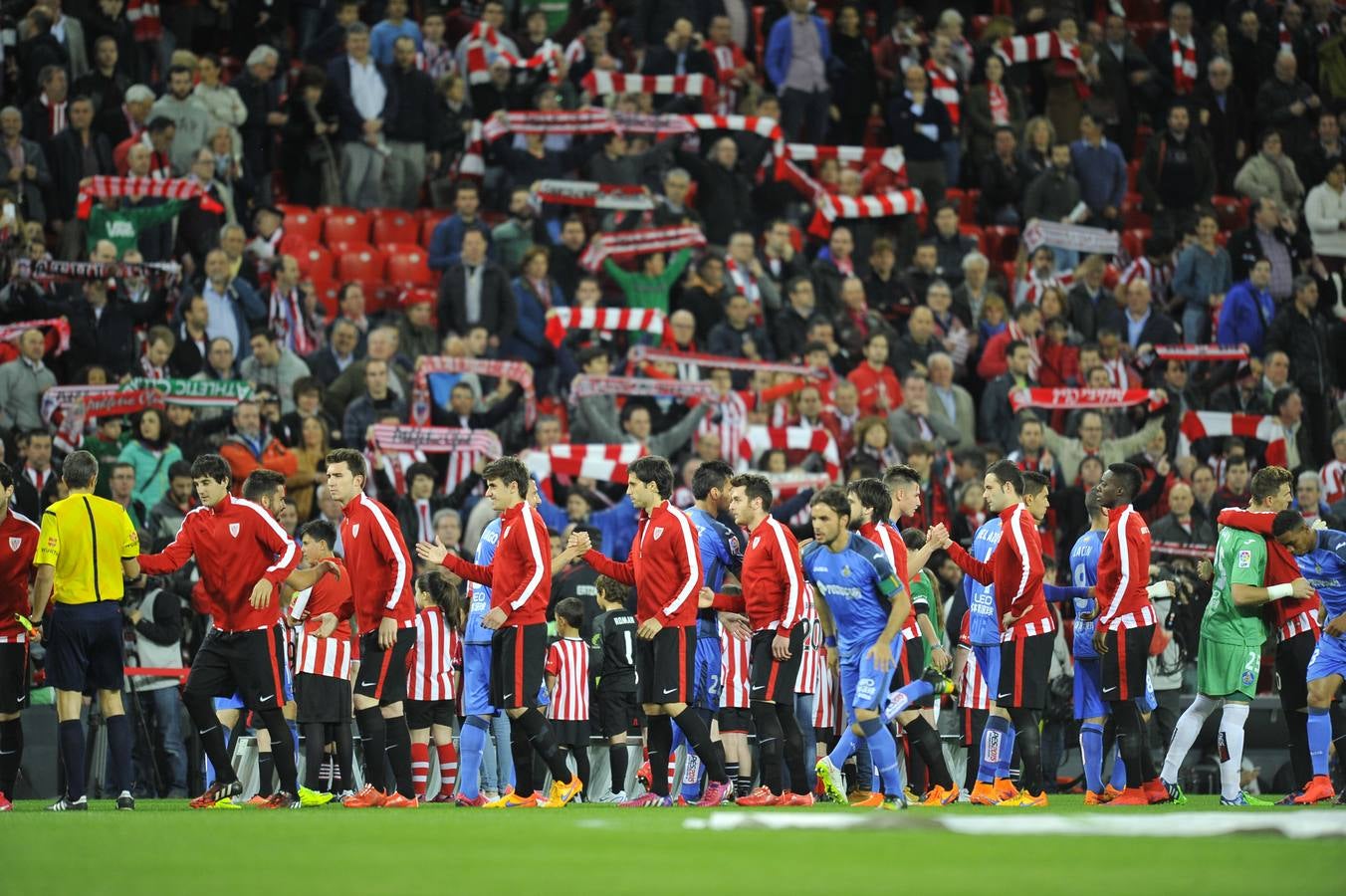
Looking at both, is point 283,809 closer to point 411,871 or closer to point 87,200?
point 411,871

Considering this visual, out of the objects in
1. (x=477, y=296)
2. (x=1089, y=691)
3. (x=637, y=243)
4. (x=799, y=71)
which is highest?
(x=799, y=71)

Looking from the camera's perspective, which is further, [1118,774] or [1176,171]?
[1176,171]

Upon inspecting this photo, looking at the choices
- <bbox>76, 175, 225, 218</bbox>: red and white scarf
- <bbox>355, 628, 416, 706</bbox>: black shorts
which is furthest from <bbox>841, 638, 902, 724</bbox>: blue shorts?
<bbox>76, 175, 225, 218</bbox>: red and white scarf

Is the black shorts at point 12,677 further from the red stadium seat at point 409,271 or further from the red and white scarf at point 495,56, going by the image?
the red and white scarf at point 495,56

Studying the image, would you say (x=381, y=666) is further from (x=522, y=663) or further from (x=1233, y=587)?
(x=1233, y=587)

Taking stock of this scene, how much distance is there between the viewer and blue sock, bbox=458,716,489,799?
13.5 m

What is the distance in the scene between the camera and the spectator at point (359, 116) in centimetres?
2231

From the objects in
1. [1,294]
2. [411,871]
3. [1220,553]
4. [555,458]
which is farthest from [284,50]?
[411,871]

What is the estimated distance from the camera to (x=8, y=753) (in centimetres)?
1251

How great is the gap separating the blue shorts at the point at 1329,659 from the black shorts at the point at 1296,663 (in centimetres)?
25

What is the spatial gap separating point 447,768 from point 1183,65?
1876 centimetres

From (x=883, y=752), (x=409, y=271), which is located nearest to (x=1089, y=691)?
(x=883, y=752)

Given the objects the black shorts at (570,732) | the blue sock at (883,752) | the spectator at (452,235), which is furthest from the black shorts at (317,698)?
the spectator at (452,235)

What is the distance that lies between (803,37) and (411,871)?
18964 millimetres
